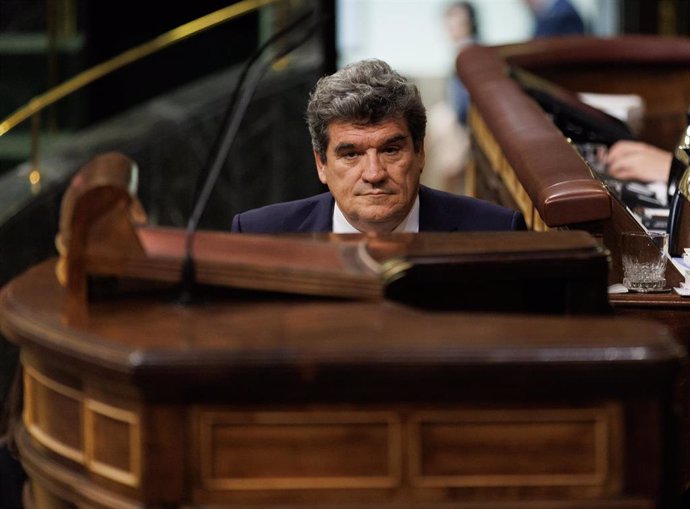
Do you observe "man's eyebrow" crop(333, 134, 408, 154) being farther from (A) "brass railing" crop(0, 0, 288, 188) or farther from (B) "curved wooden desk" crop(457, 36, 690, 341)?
(A) "brass railing" crop(0, 0, 288, 188)

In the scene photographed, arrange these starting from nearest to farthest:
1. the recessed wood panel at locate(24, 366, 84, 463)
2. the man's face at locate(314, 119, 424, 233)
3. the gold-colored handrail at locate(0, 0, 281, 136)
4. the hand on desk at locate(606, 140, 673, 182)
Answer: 1. the recessed wood panel at locate(24, 366, 84, 463)
2. the man's face at locate(314, 119, 424, 233)
3. the hand on desk at locate(606, 140, 673, 182)
4. the gold-colored handrail at locate(0, 0, 281, 136)

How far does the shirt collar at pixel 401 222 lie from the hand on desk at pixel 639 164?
1.80 meters

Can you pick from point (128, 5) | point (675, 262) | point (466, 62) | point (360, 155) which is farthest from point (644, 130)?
point (128, 5)

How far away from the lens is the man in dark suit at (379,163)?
3.03 meters

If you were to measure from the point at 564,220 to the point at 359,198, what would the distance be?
0.47 m

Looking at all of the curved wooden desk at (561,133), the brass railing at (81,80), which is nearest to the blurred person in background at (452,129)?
the brass railing at (81,80)

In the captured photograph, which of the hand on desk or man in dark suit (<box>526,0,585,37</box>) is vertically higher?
man in dark suit (<box>526,0,585,37</box>)

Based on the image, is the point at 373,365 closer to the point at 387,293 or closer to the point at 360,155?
the point at 387,293

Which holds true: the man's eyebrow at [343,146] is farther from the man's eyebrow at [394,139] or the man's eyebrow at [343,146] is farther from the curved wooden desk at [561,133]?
the curved wooden desk at [561,133]

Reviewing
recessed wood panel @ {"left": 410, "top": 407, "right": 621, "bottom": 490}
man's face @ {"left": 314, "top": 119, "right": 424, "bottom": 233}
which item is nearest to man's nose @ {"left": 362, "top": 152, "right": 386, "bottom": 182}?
man's face @ {"left": 314, "top": 119, "right": 424, "bottom": 233}

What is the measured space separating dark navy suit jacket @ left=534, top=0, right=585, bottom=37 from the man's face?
4.98m

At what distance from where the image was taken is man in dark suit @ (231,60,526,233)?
303 cm

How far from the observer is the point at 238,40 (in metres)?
8.91

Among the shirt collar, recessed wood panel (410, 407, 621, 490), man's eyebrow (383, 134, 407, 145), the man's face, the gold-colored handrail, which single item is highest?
the gold-colored handrail
